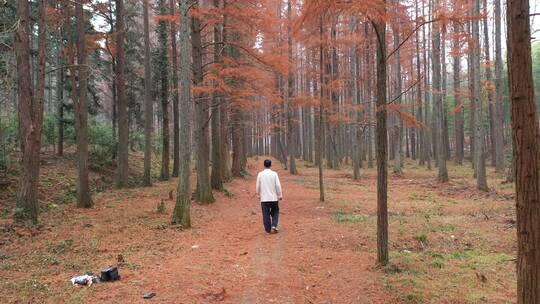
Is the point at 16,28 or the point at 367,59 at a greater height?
the point at 367,59

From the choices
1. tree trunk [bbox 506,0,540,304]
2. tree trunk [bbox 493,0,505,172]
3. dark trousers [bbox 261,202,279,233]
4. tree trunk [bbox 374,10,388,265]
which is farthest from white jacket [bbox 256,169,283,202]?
tree trunk [bbox 493,0,505,172]

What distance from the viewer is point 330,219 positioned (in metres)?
11.5

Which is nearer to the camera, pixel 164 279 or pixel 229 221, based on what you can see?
pixel 164 279

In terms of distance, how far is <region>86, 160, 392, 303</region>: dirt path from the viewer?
218 inches

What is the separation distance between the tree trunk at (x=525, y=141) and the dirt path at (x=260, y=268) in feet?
6.75

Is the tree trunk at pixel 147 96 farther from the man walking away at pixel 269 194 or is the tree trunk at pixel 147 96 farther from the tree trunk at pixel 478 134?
the tree trunk at pixel 478 134

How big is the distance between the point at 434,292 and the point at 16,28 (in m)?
10.5

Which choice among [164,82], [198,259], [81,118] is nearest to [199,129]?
[81,118]

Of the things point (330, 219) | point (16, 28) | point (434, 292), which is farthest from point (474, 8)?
point (16, 28)

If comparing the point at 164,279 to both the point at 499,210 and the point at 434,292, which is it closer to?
the point at 434,292

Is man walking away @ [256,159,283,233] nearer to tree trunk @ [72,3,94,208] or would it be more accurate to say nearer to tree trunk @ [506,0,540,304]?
tree trunk @ [506,0,540,304]

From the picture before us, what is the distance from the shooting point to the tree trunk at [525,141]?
3.66 meters

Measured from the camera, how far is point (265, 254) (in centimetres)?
770

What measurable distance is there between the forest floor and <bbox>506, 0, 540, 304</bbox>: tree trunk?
187 centimetres
